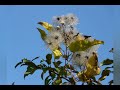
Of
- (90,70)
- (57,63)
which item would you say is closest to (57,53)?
(57,63)

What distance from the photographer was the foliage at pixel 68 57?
1551 mm

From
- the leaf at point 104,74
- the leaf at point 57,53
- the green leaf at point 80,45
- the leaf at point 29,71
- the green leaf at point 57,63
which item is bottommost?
the leaf at point 104,74

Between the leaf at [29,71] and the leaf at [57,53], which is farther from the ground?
the leaf at [57,53]

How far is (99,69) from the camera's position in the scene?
157 cm

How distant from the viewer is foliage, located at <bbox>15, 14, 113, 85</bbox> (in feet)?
5.09

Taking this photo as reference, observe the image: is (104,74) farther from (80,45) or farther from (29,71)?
(29,71)

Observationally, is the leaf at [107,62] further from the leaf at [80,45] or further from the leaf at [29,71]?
the leaf at [29,71]

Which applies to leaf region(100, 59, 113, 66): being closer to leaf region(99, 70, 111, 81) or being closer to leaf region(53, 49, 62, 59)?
leaf region(99, 70, 111, 81)

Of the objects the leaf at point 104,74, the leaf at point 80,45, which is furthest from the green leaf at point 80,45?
the leaf at point 104,74

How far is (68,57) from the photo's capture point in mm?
1578
